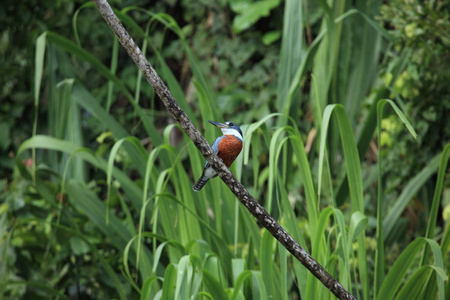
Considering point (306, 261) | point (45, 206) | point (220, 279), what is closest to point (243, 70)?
point (45, 206)

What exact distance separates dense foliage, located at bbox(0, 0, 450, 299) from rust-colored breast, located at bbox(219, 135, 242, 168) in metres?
0.27

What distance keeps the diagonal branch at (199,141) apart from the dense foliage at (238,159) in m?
0.37

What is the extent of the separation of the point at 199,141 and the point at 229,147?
0.72ft

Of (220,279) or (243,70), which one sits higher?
(243,70)

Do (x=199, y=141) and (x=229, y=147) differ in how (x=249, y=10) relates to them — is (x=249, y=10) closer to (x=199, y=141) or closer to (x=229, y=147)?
(x=229, y=147)

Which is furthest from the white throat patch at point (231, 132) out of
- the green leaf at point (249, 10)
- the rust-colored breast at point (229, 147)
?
the green leaf at point (249, 10)

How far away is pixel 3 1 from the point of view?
11.9 feet

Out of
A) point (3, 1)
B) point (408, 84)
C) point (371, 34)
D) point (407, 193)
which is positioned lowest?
point (407, 193)

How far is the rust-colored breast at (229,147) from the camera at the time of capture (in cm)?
143

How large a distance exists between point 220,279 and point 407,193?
96 centimetres

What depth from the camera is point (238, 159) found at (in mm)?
1811

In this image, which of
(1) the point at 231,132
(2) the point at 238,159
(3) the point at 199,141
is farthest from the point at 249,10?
(3) the point at 199,141

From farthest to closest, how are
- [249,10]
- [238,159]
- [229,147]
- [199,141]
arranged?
[249,10], [238,159], [229,147], [199,141]

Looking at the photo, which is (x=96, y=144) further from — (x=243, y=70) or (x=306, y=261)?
(x=306, y=261)
